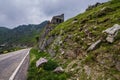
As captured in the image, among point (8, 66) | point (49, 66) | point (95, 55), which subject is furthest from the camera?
point (8, 66)

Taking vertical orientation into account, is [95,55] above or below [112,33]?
below

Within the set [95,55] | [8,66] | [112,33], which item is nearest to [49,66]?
[95,55]

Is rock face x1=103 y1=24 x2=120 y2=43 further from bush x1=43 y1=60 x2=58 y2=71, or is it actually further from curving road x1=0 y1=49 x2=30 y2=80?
curving road x1=0 y1=49 x2=30 y2=80

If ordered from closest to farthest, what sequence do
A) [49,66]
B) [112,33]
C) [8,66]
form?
[112,33] → [49,66] → [8,66]

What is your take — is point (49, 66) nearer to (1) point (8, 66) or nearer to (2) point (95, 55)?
(2) point (95, 55)

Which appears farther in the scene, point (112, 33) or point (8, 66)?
point (8, 66)

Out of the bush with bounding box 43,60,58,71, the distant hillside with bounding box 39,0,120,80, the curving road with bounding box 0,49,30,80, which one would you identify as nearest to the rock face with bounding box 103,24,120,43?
the distant hillside with bounding box 39,0,120,80

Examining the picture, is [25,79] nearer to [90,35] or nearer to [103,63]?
[103,63]

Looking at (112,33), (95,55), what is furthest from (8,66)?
(112,33)

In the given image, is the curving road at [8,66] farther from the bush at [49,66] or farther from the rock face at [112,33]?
the rock face at [112,33]

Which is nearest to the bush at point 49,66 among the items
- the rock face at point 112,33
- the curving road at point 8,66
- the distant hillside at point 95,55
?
the distant hillside at point 95,55

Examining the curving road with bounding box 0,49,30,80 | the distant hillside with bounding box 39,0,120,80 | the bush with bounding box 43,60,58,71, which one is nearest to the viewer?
the distant hillside with bounding box 39,0,120,80

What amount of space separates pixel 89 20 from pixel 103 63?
956cm

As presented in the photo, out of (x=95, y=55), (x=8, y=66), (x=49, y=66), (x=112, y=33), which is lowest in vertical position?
(x=8, y=66)
